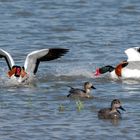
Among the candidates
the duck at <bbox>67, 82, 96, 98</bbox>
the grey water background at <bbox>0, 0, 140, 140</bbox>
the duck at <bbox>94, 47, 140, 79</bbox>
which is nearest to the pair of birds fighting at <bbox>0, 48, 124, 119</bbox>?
the grey water background at <bbox>0, 0, 140, 140</bbox>

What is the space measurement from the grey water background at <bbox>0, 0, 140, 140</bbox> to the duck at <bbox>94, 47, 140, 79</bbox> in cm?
15

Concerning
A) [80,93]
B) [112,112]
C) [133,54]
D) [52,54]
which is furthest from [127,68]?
[112,112]

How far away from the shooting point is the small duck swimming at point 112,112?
11.8m

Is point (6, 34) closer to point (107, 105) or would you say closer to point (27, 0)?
point (27, 0)

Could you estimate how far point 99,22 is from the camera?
70.1 feet

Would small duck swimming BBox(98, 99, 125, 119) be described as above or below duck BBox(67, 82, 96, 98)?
below

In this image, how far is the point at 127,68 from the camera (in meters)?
16.0

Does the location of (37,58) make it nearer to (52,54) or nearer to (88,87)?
(52,54)

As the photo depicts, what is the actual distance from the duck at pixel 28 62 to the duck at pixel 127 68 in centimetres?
84

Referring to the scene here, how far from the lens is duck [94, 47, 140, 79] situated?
1566 cm

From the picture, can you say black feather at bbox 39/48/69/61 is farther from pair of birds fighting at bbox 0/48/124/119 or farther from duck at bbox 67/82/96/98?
duck at bbox 67/82/96/98

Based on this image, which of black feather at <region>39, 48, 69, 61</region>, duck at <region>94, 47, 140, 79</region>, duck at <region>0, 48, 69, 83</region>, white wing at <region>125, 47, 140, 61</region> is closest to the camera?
duck at <region>0, 48, 69, 83</region>

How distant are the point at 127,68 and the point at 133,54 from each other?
1.52ft

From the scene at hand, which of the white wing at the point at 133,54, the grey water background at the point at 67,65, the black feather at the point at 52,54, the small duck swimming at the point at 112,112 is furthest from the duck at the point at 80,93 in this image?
the white wing at the point at 133,54
